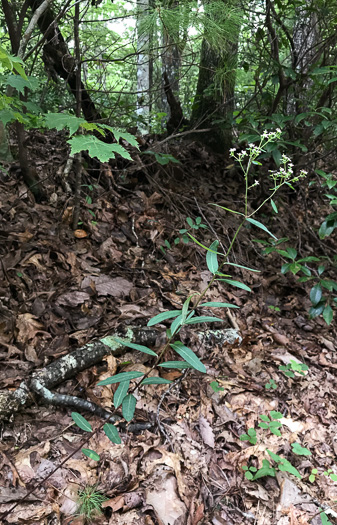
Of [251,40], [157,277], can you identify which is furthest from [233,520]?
[251,40]

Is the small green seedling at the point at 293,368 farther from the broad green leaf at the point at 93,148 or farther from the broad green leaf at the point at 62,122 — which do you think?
the broad green leaf at the point at 62,122

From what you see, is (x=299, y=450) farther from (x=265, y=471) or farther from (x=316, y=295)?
(x=316, y=295)

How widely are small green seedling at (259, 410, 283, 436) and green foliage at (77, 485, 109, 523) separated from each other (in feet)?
3.82

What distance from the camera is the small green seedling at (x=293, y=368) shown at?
278 cm

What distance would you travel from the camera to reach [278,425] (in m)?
2.25

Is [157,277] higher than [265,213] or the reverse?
the reverse

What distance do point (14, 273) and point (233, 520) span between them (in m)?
2.17

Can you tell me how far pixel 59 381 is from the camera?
2037mm

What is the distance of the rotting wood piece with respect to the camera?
180 centimetres

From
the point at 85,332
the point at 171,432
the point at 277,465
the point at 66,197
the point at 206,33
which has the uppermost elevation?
the point at 206,33

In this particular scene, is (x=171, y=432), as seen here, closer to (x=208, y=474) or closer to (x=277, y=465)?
(x=208, y=474)

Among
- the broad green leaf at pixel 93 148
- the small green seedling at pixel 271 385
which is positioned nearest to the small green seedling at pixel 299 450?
the small green seedling at pixel 271 385

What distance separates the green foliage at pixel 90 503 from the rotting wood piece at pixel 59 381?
40 centimetres

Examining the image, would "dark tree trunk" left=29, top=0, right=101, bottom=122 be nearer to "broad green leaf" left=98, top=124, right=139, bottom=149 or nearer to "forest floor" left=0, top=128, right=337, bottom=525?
"forest floor" left=0, top=128, right=337, bottom=525
